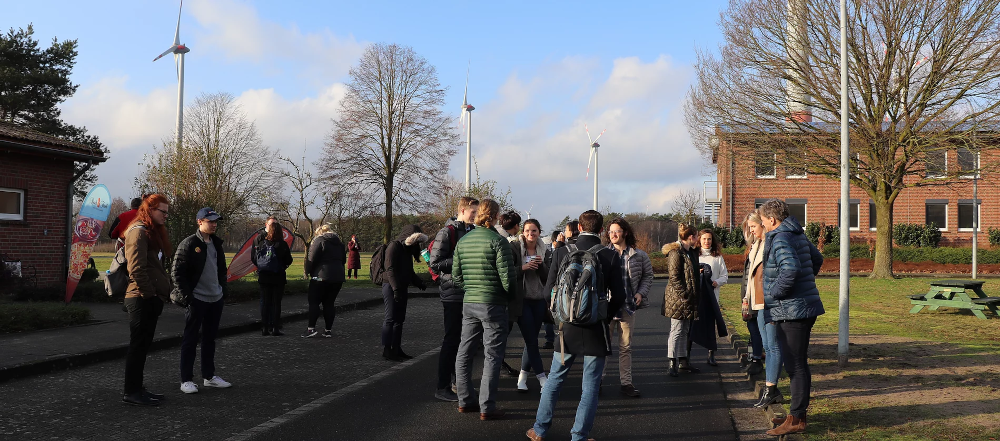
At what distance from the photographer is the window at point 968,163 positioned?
2299cm

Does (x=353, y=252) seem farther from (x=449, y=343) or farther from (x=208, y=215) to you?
(x=449, y=343)

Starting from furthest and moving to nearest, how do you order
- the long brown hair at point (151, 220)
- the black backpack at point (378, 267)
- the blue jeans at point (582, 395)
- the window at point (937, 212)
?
the window at point (937, 212) < the black backpack at point (378, 267) < the long brown hair at point (151, 220) < the blue jeans at point (582, 395)

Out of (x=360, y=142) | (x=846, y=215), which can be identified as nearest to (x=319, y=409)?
(x=846, y=215)

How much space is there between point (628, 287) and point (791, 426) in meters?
2.22

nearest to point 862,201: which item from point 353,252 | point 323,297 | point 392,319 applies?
point 353,252

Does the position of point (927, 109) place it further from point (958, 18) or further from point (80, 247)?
point (80, 247)

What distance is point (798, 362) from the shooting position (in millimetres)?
5523

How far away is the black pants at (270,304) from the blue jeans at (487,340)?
6114 millimetres

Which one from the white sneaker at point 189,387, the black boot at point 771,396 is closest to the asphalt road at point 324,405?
the white sneaker at point 189,387

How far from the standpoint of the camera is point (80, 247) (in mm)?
13539

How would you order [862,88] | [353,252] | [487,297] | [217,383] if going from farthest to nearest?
[353,252] < [862,88] < [217,383] < [487,297]

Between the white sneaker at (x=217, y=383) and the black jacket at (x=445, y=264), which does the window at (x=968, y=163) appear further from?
the white sneaker at (x=217, y=383)

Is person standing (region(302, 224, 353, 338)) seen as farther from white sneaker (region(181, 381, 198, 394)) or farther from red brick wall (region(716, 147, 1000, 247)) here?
red brick wall (region(716, 147, 1000, 247))

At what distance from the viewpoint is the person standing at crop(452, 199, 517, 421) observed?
603 centimetres
